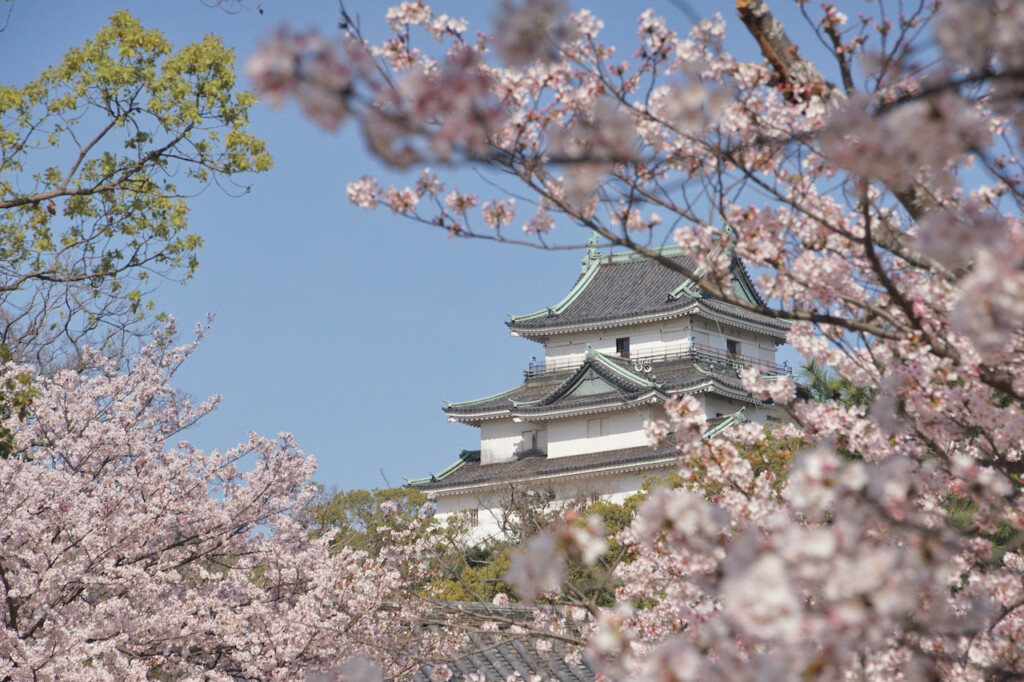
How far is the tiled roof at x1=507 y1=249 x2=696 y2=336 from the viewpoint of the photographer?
38.8 metres

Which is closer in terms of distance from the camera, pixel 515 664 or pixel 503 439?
pixel 515 664

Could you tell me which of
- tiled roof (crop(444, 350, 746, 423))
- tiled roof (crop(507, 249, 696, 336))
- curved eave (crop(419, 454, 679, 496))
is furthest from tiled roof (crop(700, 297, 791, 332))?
curved eave (crop(419, 454, 679, 496))

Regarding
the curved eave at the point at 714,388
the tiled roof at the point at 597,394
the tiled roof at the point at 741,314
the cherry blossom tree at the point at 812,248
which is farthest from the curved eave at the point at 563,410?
the cherry blossom tree at the point at 812,248

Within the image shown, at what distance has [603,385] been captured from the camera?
37031 millimetres

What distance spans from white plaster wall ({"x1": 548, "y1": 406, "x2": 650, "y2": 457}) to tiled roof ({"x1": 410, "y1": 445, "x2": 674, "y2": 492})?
14.0 inches

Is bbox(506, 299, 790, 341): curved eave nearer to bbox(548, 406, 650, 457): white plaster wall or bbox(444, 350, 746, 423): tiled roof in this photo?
bbox(444, 350, 746, 423): tiled roof

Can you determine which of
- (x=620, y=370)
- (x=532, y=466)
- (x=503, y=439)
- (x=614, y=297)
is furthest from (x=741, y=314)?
(x=503, y=439)

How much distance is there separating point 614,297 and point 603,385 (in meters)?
4.47

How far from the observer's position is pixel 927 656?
12.3 ft

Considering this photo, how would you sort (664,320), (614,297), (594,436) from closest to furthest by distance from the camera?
1. (594,436)
2. (664,320)
3. (614,297)

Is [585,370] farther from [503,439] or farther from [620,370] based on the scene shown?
[503,439]

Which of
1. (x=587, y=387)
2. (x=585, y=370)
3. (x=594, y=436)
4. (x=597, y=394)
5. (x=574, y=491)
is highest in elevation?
(x=585, y=370)

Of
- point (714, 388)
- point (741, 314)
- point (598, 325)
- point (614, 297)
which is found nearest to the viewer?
point (714, 388)

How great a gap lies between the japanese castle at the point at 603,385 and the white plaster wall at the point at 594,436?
0.14 ft
